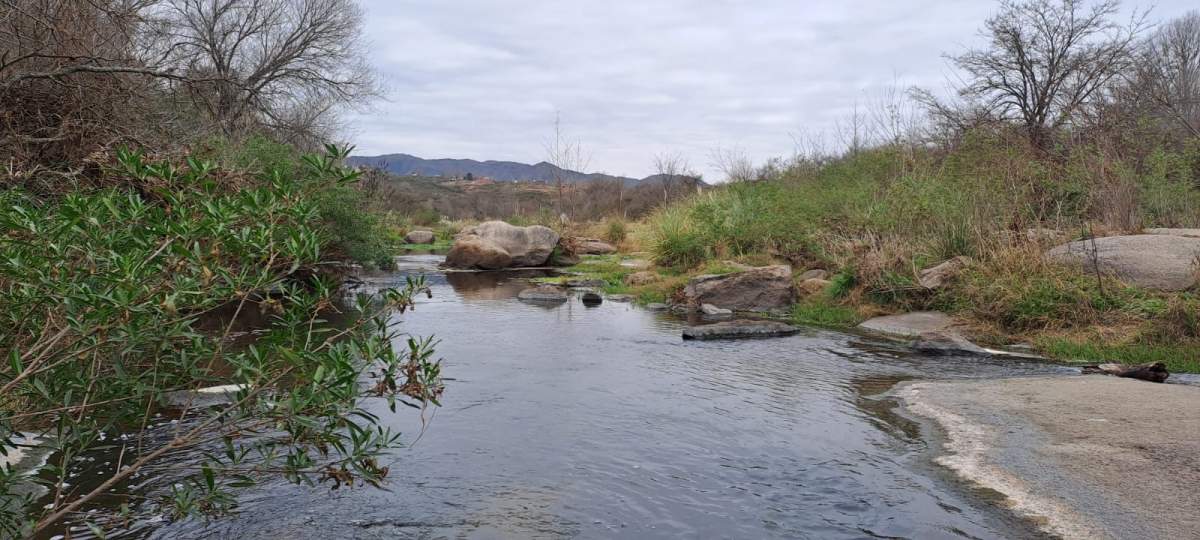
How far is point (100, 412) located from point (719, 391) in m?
5.07

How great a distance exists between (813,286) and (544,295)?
4666mm

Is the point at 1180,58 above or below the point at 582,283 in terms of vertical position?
above

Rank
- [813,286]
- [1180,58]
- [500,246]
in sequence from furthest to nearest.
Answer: [1180,58] < [500,246] < [813,286]

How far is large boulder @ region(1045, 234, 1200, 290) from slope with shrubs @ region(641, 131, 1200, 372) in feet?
0.83

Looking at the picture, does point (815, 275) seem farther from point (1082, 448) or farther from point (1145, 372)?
point (1082, 448)

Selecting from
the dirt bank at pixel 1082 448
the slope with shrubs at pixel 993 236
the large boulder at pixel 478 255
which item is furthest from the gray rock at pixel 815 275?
the large boulder at pixel 478 255

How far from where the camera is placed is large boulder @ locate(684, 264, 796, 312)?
12656 mm

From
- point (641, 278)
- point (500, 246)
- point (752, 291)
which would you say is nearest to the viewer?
point (752, 291)

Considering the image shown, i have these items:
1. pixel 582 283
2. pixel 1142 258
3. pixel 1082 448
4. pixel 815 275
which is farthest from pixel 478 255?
pixel 1082 448

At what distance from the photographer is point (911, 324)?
10.3 m

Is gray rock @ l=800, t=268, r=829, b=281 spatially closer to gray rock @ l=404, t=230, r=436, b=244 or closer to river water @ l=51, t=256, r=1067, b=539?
river water @ l=51, t=256, r=1067, b=539

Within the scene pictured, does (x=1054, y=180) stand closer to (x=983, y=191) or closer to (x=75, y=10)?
(x=983, y=191)

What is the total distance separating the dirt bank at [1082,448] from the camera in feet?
12.6

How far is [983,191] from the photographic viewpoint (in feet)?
37.6
